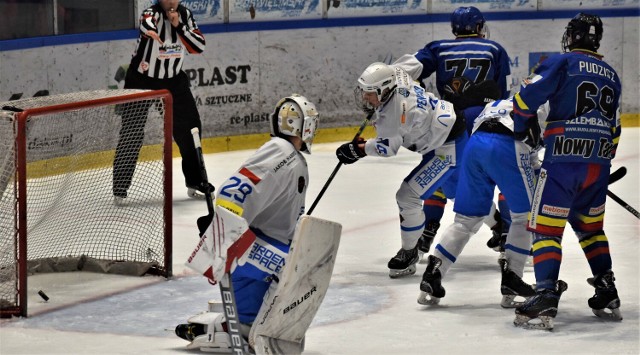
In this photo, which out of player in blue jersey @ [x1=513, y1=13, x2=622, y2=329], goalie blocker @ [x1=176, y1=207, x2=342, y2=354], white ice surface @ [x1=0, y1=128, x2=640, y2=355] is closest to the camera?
goalie blocker @ [x1=176, y1=207, x2=342, y2=354]

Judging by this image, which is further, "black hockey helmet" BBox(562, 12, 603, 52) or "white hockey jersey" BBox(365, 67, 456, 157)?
"white hockey jersey" BBox(365, 67, 456, 157)

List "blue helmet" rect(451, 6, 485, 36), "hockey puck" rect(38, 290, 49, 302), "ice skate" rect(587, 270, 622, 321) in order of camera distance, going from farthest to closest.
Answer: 1. "blue helmet" rect(451, 6, 485, 36)
2. "hockey puck" rect(38, 290, 49, 302)
3. "ice skate" rect(587, 270, 622, 321)

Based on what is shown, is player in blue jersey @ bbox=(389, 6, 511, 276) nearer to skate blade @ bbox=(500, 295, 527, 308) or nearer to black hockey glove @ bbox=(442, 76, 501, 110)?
black hockey glove @ bbox=(442, 76, 501, 110)

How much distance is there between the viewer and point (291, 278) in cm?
436

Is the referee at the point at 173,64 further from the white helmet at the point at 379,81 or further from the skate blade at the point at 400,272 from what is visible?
the white helmet at the point at 379,81

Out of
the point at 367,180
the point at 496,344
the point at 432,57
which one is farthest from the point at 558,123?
the point at 367,180

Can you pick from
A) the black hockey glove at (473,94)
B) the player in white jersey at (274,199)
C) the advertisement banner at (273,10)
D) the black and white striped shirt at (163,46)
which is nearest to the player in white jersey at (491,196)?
the black hockey glove at (473,94)

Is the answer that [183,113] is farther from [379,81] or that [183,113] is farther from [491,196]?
[491,196]

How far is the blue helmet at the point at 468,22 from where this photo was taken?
669 centimetres

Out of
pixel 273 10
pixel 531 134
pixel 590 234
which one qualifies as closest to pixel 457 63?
pixel 531 134

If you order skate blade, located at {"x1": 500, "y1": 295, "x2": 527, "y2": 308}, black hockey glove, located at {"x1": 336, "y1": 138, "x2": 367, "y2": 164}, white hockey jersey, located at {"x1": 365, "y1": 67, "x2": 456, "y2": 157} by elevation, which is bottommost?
skate blade, located at {"x1": 500, "y1": 295, "x2": 527, "y2": 308}

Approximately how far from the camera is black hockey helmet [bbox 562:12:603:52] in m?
5.17

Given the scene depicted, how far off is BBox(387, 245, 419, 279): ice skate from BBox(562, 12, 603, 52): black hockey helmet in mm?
1425

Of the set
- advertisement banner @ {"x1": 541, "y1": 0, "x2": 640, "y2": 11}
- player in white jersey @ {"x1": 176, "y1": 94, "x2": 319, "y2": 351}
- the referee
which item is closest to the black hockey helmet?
player in white jersey @ {"x1": 176, "y1": 94, "x2": 319, "y2": 351}
